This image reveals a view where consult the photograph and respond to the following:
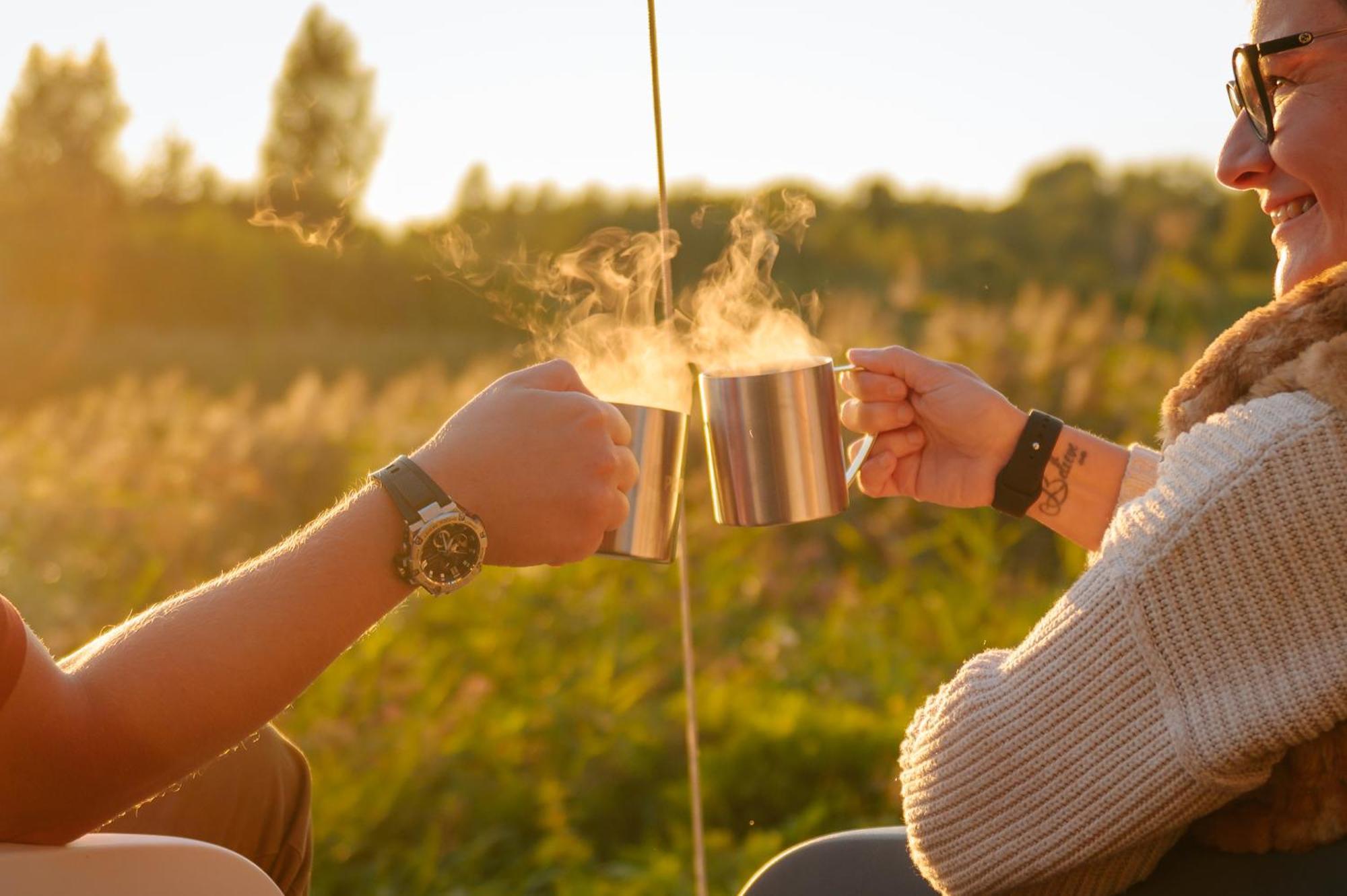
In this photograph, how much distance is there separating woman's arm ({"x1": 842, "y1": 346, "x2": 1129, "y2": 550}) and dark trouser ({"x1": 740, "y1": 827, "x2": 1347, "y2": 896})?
625 mm

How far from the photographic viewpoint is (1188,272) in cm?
802

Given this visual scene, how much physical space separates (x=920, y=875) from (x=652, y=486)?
576 mm

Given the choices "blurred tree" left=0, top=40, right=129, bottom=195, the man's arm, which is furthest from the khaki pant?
"blurred tree" left=0, top=40, right=129, bottom=195

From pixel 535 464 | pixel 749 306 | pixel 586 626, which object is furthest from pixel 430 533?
pixel 586 626

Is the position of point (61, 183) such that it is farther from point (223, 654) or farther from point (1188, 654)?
point (1188, 654)

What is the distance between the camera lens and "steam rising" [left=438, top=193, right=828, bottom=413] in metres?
1.98

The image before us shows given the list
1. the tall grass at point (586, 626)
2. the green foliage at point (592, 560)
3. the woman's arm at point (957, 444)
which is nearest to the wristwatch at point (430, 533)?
the green foliage at point (592, 560)

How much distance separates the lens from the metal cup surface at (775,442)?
5.89 ft

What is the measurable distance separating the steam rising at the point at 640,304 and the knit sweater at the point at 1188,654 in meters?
0.84

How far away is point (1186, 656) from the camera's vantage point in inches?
44.9

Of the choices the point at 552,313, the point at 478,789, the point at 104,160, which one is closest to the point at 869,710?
the point at 478,789

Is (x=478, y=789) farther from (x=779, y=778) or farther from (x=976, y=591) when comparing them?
(x=976, y=591)

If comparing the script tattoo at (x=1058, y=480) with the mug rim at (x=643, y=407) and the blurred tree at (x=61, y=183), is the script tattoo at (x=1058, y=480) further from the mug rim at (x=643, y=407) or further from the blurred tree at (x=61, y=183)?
the blurred tree at (x=61, y=183)

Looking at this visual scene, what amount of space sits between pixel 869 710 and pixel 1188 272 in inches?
198
